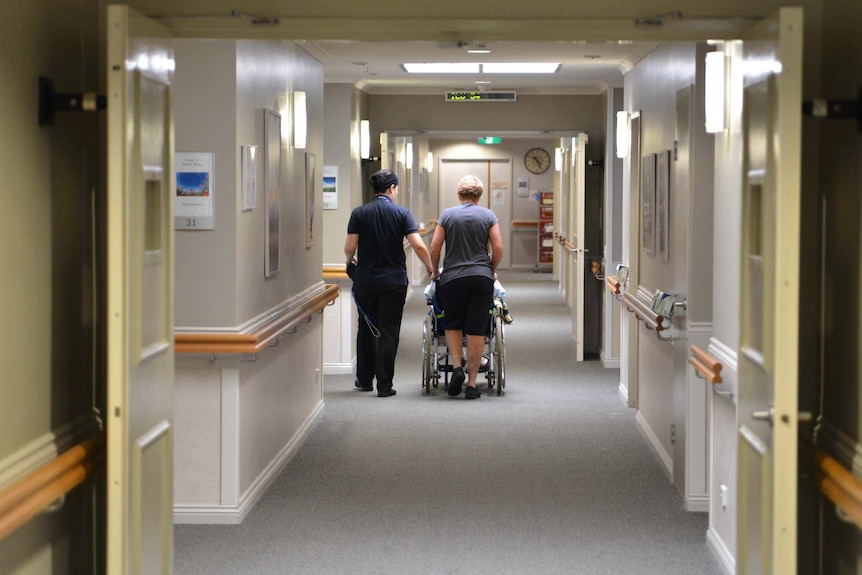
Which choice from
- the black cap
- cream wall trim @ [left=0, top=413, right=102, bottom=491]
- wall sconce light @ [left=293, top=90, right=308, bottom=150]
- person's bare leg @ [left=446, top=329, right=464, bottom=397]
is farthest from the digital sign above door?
cream wall trim @ [left=0, top=413, right=102, bottom=491]

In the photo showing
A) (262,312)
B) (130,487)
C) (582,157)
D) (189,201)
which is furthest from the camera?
(582,157)

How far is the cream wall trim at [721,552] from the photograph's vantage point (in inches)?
176

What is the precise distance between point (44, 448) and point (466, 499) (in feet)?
9.93

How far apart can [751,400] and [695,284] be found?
83.5 inches

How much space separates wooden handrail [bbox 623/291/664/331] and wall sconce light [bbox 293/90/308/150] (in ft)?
7.30

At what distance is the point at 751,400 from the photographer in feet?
10.6

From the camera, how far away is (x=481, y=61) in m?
8.58

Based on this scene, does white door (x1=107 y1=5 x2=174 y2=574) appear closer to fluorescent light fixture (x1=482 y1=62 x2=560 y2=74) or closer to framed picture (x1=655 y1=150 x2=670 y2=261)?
framed picture (x1=655 y1=150 x2=670 y2=261)

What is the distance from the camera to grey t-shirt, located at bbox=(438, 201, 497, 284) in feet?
27.0

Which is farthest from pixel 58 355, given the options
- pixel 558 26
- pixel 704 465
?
pixel 704 465

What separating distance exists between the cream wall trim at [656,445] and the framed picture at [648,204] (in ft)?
3.63

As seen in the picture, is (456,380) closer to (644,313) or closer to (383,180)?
(383,180)

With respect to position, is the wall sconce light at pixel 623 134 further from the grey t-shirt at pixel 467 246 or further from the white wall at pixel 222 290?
the white wall at pixel 222 290

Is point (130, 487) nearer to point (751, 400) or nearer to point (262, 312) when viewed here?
point (751, 400)
